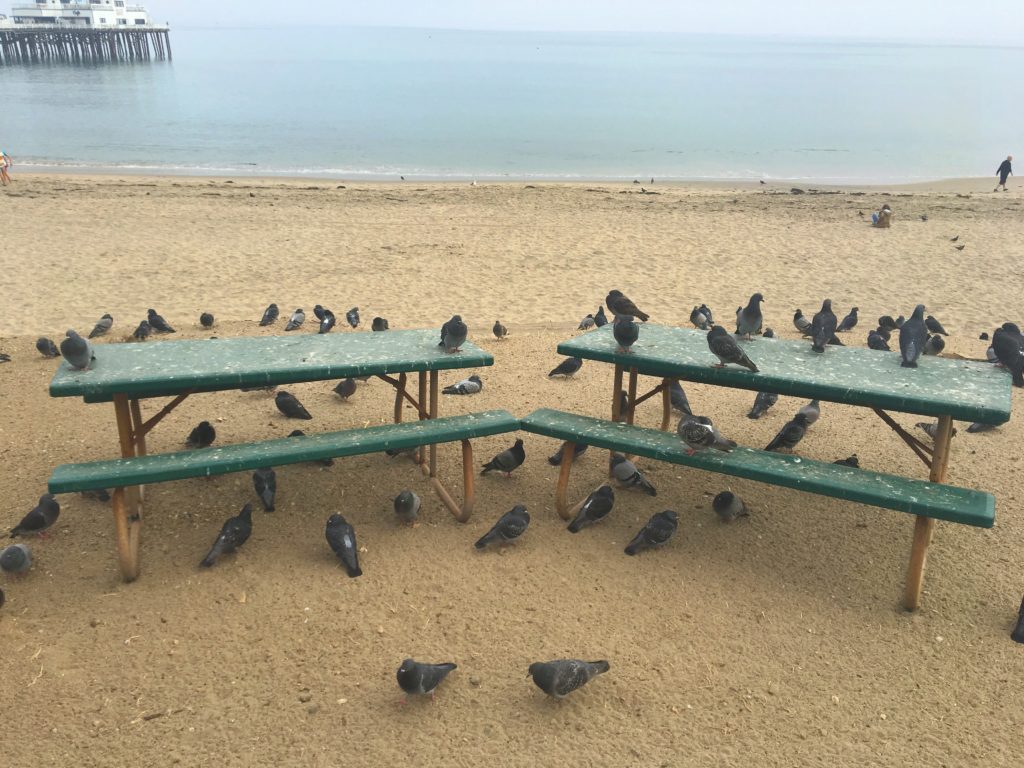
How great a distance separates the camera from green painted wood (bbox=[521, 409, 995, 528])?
4.64 m

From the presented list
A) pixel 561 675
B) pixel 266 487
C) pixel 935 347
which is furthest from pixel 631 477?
pixel 935 347

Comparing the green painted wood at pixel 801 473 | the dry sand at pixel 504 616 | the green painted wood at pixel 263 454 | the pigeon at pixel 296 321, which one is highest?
the green painted wood at pixel 263 454

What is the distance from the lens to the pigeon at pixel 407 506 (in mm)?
5664

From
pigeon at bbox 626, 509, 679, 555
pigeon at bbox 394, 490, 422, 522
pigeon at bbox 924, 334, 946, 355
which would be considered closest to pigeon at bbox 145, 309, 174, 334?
pigeon at bbox 394, 490, 422, 522

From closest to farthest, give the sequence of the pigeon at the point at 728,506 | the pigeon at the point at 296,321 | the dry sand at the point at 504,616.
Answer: the dry sand at the point at 504,616 → the pigeon at the point at 728,506 → the pigeon at the point at 296,321

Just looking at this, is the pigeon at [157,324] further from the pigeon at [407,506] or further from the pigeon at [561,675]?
the pigeon at [561,675]

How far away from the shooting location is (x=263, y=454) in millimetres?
5094

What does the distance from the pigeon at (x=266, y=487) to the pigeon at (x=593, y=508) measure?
2179 mm

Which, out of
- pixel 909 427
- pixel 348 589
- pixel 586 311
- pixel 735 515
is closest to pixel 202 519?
pixel 348 589

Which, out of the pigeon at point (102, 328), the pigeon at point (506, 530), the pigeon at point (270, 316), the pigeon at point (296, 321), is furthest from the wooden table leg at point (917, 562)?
the pigeon at point (102, 328)

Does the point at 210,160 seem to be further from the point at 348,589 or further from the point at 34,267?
the point at 348,589

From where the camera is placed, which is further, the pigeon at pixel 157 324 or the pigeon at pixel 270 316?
the pigeon at pixel 270 316

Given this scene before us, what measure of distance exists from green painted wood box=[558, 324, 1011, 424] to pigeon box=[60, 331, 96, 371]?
126 inches

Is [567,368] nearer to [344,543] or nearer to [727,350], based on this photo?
[727,350]
